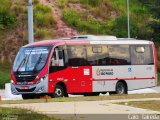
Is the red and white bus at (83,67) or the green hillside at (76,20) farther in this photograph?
the green hillside at (76,20)

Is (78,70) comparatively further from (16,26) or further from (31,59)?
(16,26)

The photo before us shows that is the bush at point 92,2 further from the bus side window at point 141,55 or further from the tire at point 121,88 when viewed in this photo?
the tire at point 121,88

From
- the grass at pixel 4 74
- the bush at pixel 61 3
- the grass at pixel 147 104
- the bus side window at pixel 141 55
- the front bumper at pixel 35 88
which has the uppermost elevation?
the bush at pixel 61 3

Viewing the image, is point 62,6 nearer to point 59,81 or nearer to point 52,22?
point 52,22

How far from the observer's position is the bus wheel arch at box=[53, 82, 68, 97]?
30344 mm

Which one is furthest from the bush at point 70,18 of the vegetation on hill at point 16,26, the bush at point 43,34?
the bush at point 43,34

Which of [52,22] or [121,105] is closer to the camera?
[121,105]

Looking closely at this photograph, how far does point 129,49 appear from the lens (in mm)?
34719

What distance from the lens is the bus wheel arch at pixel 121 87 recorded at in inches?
1321

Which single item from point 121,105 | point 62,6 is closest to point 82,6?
point 62,6

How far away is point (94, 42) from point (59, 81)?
141 inches

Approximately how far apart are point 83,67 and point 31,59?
9.25 feet

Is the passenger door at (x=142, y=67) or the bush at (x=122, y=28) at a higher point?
the bush at (x=122, y=28)

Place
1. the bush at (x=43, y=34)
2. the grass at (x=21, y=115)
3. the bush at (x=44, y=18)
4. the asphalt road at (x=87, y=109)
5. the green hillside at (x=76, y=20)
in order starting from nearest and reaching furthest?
1. the grass at (x=21, y=115)
2. the asphalt road at (x=87, y=109)
3. the green hillside at (x=76, y=20)
4. the bush at (x=43, y=34)
5. the bush at (x=44, y=18)
